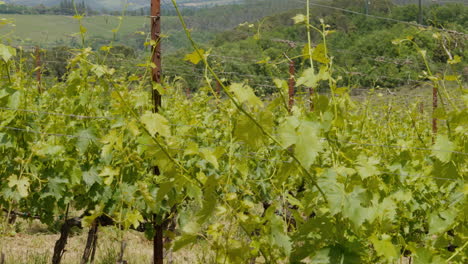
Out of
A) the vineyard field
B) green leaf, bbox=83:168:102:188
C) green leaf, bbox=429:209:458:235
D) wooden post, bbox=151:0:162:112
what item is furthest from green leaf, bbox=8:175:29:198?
green leaf, bbox=429:209:458:235

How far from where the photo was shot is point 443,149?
6.50ft

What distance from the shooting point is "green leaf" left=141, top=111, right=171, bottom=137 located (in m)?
1.65

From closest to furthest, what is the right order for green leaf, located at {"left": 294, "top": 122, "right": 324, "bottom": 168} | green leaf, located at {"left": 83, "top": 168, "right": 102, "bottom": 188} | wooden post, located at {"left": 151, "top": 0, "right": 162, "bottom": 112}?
green leaf, located at {"left": 294, "top": 122, "right": 324, "bottom": 168}
wooden post, located at {"left": 151, "top": 0, "right": 162, "bottom": 112}
green leaf, located at {"left": 83, "top": 168, "right": 102, "bottom": 188}

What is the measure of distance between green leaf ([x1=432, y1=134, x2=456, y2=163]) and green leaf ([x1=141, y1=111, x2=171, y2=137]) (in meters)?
1.09

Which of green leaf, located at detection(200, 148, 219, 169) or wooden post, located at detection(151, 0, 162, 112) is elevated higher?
wooden post, located at detection(151, 0, 162, 112)

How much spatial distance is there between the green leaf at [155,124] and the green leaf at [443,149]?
109 cm

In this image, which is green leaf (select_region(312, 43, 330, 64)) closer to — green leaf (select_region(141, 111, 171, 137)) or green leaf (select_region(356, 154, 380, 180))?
green leaf (select_region(356, 154, 380, 180))

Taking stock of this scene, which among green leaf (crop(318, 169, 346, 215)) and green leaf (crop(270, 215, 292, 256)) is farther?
green leaf (crop(270, 215, 292, 256))

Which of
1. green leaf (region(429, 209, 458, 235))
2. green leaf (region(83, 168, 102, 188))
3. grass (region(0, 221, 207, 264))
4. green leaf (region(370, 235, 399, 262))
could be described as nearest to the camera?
green leaf (region(370, 235, 399, 262))

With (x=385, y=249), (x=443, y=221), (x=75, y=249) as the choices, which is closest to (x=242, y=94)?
(x=385, y=249)

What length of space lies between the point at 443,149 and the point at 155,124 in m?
1.17

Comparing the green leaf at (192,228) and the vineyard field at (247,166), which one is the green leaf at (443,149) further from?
the green leaf at (192,228)

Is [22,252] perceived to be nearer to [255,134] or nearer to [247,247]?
[247,247]

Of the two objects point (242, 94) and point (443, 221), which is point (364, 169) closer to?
point (242, 94)
